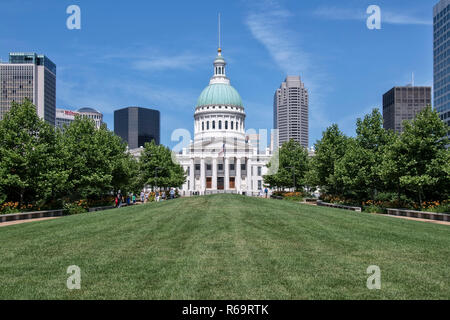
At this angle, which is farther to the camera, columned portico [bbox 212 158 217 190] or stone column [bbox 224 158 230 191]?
columned portico [bbox 212 158 217 190]

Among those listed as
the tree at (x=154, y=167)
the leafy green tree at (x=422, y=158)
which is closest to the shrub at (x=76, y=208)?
the leafy green tree at (x=422, y=158)

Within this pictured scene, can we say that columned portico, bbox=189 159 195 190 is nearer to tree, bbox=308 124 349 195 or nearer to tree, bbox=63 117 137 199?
tree, bbox=308 124 349 195

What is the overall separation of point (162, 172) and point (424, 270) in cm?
5729

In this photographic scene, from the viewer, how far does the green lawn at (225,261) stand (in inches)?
327

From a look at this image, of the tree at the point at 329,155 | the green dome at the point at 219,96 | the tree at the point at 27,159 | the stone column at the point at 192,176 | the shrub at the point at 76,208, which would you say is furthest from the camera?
the green dome at the point at 219,96

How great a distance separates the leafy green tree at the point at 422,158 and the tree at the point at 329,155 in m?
12.3

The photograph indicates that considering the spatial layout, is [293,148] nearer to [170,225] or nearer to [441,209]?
[441,209]

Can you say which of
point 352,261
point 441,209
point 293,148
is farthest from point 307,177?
point 352,261

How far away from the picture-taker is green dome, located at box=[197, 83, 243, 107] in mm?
127412

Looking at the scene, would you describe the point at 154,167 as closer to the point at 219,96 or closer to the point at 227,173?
the point at 227,173

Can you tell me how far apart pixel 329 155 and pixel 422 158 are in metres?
15.3

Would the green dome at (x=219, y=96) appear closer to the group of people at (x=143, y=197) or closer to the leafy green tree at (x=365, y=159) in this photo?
the group of people at (x=143, y=197)

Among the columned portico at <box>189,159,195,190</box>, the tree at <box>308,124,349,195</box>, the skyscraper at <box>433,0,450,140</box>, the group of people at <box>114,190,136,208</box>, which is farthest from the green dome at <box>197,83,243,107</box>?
the tree at <box>308,124,349,195</box>

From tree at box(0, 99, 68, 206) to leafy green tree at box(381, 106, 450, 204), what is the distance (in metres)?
25.7
